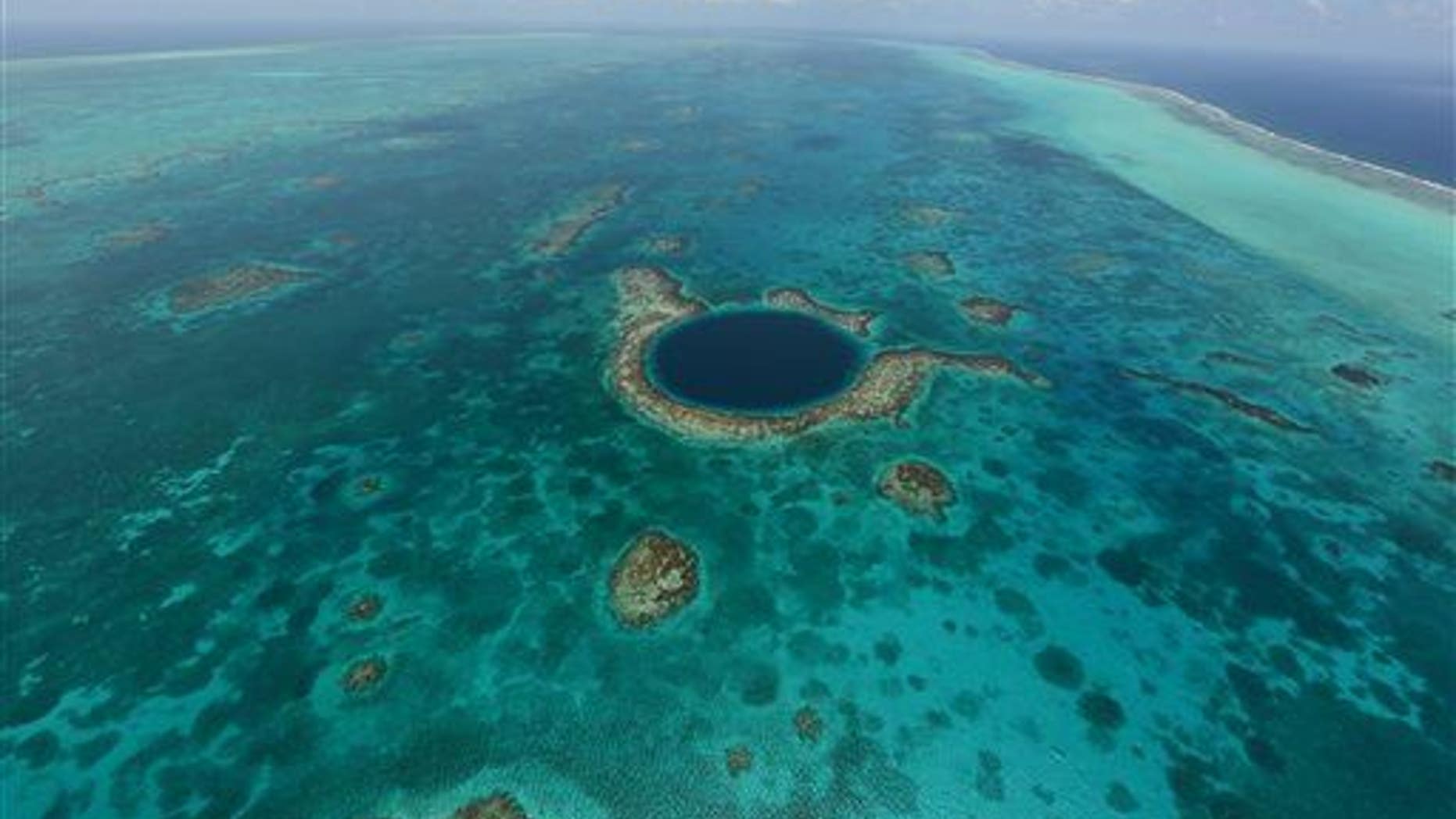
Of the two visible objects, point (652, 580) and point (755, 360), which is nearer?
point (652, 580)

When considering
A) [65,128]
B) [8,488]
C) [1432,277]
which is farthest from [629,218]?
[65,128]

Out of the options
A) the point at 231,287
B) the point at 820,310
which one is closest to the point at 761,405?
the point at 820,310

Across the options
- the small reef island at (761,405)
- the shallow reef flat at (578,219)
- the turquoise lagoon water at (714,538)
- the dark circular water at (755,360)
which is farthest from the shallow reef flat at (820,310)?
the shallow reef flat at (578,219)

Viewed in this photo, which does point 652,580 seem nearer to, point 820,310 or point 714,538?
point 714,538

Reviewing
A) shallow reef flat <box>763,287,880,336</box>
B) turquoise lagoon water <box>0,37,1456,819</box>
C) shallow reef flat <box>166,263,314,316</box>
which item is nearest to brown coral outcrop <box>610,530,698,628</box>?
turquoise lagoon water <box>0,37,1456,819</box>

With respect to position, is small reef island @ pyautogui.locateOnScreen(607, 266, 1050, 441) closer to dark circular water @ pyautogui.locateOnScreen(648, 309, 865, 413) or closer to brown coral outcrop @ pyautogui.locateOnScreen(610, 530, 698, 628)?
dark circular water @ pyautogui.locateOnScreen(648, 309, 865, 413)
